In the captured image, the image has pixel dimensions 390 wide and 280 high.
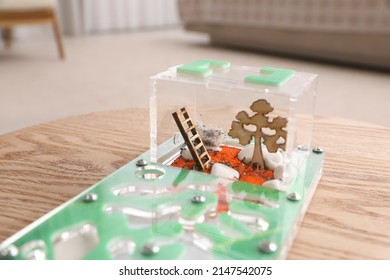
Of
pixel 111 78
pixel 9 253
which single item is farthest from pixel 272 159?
pixel 111 78

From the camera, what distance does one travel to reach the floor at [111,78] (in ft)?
6.91

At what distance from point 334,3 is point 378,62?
42 cm

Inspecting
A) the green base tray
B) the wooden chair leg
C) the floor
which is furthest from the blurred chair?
the green base tray

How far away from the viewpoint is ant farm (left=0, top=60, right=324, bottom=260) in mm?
603

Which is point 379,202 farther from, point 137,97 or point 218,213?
point 137,97

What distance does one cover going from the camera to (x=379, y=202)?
0.75 m

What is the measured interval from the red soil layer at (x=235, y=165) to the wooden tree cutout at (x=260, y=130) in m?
0.02

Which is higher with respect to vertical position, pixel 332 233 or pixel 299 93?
pixel 299 93

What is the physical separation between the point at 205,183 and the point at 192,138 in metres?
0.12

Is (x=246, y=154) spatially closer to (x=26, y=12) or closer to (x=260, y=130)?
(x=260, y=130)

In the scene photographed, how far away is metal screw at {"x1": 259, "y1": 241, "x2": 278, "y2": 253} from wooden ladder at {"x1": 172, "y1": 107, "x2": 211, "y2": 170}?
0.24 meters

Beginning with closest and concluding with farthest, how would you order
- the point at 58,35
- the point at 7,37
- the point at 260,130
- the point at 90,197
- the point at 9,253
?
the point at 9,253 < the point at 90,197 < the point at 260,130 < the point at 58,35 < the point at 7,37

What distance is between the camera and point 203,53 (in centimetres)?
312
